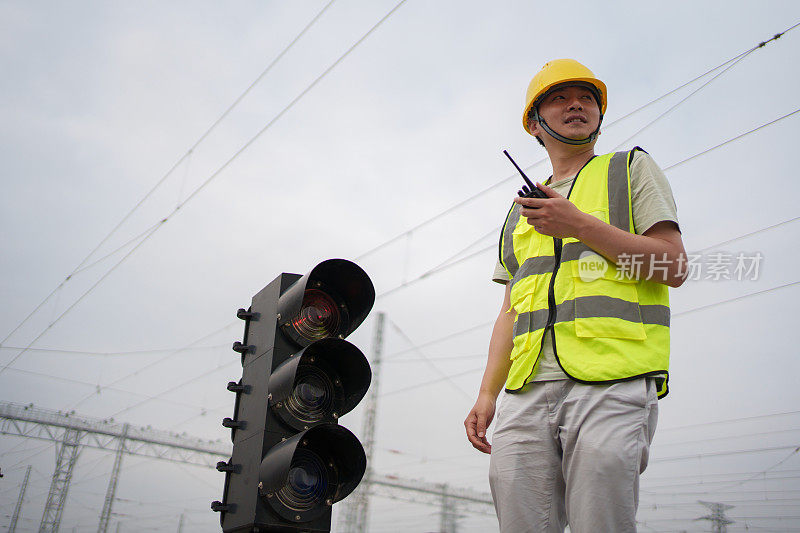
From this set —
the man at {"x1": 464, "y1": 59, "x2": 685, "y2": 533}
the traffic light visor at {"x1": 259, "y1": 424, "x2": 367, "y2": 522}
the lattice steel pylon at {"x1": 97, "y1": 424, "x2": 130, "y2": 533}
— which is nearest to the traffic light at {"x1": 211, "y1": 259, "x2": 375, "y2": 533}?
the traffic light visor at {"x1": 259, "y1": 424, "x2": 367, "y2": 522}

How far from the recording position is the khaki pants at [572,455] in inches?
59.3

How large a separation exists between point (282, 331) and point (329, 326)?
0.25 m

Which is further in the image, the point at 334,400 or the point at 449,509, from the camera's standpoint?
the point at 449,509

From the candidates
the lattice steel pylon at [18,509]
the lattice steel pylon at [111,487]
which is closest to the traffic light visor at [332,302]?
the lattice steel pylon at [111,487]

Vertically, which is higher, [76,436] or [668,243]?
[76,436]

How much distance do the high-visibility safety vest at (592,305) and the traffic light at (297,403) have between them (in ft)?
3.63

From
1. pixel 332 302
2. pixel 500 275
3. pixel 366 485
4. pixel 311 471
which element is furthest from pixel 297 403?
pixel 366 485

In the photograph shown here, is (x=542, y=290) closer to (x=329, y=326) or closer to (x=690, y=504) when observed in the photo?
(x=329, y=326)

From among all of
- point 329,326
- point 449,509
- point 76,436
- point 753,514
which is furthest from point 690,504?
point 329,326

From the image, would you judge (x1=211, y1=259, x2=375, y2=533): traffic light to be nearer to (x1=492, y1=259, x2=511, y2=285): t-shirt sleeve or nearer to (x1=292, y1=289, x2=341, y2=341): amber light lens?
(x1=292, y1=289, x2=341, y2=341): amber light lens

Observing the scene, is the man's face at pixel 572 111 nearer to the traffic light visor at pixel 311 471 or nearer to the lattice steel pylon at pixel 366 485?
the traffic light visor at pixel 311 471

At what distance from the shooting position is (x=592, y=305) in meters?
1.73

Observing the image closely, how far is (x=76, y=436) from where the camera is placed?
31.6m

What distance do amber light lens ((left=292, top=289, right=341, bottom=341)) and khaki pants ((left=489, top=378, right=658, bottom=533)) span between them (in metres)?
1.39
